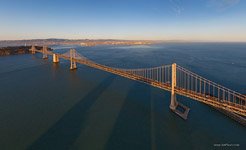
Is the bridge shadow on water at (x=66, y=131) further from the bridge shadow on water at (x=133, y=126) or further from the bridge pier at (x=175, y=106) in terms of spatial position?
the bridge pier at (x=175, y=106)

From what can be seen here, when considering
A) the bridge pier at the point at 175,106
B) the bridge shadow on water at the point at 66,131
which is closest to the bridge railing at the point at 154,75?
the bridge pier at the point at 175,106

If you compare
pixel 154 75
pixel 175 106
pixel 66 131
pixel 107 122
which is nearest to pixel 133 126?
pixel 107 122

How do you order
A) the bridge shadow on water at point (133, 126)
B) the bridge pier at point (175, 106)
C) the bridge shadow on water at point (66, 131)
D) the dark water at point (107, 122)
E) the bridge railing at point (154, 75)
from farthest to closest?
the bridge railing at point (154, 75) → the bridge pier at point (175, 106) → the dark water at point (107, 122) → the bridge shadow on water at point (133, 126) → the bridge shadow on water at point (66, 131)

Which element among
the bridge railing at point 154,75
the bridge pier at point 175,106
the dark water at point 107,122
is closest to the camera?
the dark water at point 107,122

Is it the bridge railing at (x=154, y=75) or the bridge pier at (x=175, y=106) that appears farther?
the bridge railing at (x=154, y=75)

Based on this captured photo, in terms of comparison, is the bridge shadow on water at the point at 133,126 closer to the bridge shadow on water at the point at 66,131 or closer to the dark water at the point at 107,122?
the dark water at the point at 107,122

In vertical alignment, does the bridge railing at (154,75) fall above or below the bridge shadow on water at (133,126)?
above

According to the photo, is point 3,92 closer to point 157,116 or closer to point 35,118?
point 35,118

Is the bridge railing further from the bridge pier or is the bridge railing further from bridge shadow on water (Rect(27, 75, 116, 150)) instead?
bridge shadow on water (Rect(27, 75, 116, 150))

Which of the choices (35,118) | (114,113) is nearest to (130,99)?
(114,113)
